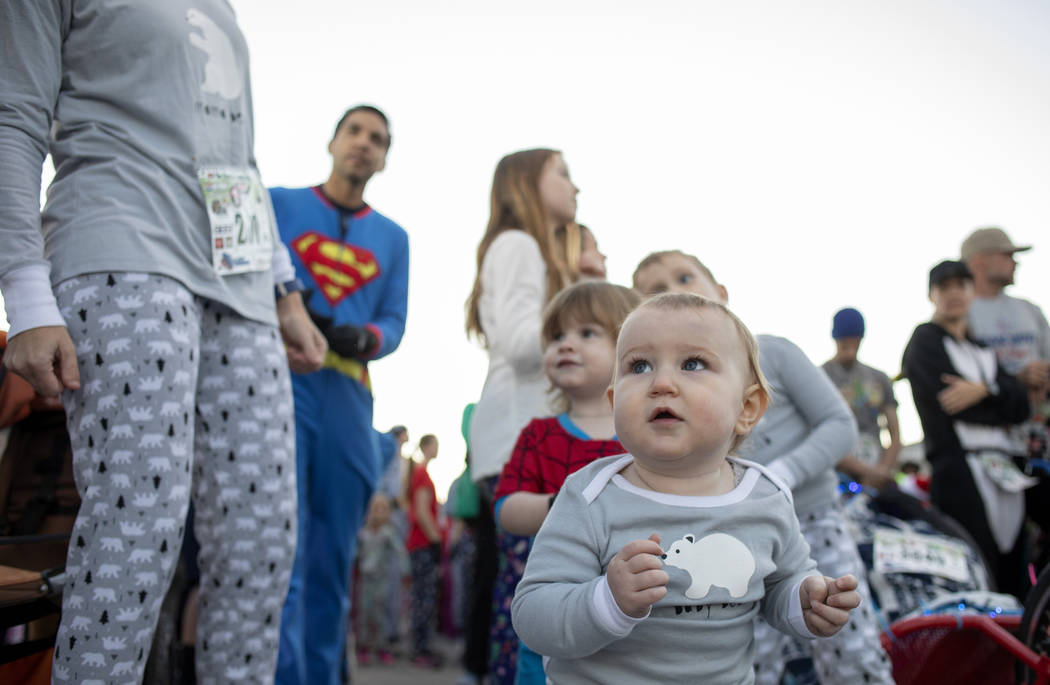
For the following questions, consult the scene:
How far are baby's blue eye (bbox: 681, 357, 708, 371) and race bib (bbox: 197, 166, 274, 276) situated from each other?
1.00m

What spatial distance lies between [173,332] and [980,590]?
299 centimetres

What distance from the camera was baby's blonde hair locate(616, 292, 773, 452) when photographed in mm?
1397

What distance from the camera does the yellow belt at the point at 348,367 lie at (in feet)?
9.68

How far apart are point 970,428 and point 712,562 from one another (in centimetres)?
310

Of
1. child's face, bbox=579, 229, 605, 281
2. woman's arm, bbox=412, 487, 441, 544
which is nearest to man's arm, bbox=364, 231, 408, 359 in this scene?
child's face, bbox=579, 229, 605, 281

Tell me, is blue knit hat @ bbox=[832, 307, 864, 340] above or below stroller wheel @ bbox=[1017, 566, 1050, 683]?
above

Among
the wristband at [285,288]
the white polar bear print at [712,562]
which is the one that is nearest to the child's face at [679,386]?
the white polar bear print at [712,562]

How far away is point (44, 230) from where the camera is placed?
5.48 feet

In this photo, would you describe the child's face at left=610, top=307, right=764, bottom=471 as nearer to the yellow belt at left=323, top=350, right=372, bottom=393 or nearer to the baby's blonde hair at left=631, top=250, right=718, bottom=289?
the baby's blonde hair at left=631, top=250, right=718, bottom=289

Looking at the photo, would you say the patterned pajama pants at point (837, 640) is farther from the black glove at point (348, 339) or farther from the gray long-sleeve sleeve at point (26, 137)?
the gray long-sleeve sleeve at point (26, 137)

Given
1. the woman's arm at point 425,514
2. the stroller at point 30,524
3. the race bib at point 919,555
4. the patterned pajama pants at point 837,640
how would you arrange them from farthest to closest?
the woman's arm at point 425,514, the race bib at point 919,555, the patterned pajama pants at point 837,640, the stroller at point 30,524

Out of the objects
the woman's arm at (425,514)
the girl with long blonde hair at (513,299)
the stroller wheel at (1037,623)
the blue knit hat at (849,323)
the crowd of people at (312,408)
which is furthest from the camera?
the woman's arm at (425,514)

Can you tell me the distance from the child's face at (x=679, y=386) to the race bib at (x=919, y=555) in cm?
221

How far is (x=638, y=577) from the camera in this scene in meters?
1.09
